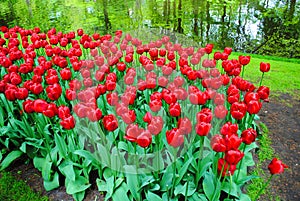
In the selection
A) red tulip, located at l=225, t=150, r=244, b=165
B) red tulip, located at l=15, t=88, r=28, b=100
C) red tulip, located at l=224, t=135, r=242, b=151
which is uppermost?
red tulip, located at l=15, t=88, r=28, b=100

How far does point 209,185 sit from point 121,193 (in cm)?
75

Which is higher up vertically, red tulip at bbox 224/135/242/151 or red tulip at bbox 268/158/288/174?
red tulip at bbox 224/135/242/151

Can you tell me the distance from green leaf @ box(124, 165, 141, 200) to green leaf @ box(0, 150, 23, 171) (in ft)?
4.45

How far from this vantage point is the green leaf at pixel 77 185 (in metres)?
2.70

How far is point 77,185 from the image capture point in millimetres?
2750

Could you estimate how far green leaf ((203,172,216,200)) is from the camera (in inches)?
95.7

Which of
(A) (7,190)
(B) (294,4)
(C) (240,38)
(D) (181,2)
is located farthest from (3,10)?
(A) (7,190)

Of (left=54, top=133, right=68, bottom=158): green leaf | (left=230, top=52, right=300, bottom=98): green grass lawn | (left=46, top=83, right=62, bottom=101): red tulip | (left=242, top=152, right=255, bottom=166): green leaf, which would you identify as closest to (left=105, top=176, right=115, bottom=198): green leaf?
(left=54, top=133, right=68, bottom=158): green leaf

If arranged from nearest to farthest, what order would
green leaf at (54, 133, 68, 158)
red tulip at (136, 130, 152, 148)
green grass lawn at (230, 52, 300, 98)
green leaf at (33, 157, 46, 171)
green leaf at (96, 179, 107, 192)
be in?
red tulip at (136, 130, 152, 148) < green leaf at (96, 179, 107, 192) < green leaf at (54, 133, 68, 158) < green leaf at (33, 157, 46, 171) < green grass lawn at (230, 52, 300, 98)

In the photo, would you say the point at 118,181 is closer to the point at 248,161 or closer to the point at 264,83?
the point at 248,161

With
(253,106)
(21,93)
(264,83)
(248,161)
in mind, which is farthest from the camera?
(264,83)

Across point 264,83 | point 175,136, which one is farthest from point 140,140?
point 264,83

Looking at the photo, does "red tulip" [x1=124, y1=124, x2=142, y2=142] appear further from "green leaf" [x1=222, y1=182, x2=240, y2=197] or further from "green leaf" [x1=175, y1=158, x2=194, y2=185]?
"green leaf" [x1=222, y1=182, x2=240, y2=197]

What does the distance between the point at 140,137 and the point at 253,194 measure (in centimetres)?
149
